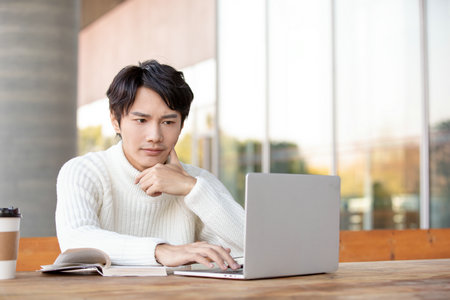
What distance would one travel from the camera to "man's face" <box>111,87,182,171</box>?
6.64 ft

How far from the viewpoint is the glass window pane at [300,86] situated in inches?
→ 225

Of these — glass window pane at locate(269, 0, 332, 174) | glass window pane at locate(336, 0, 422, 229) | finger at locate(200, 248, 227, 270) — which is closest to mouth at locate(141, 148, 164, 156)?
finger at locate(200, 248, 227, 270)

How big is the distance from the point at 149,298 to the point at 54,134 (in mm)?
3804

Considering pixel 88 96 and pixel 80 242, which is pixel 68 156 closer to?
pixel 88 96

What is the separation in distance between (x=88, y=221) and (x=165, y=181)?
0.24 metres

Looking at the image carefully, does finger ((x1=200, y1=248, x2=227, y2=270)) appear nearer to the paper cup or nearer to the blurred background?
the paper cup

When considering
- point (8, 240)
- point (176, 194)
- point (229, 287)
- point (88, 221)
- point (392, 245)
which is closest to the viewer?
point (229, 287)

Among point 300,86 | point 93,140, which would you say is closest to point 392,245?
point 300,86

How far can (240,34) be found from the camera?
18.6 feet

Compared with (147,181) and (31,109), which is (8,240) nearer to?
(147,181)

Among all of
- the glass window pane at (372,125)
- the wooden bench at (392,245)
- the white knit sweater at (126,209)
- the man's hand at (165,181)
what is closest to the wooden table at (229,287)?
the white knit sweater at (126,209)

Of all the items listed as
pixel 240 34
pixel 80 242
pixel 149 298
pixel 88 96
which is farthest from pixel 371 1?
pixel 149 298

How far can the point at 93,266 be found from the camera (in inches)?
57.8

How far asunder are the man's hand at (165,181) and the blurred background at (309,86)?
3638mm
